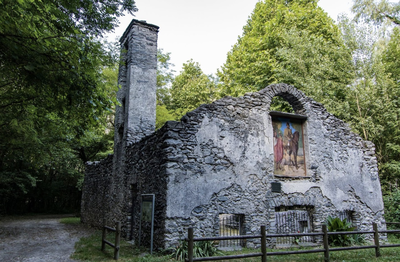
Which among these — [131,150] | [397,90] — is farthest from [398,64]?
[131,150]

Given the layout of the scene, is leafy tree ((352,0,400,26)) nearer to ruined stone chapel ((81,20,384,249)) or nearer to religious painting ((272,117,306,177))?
Result: ruined stone chapel ((81,20,384,249))

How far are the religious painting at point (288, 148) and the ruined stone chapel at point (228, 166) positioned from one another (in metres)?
0.04

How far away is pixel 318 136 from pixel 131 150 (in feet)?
22.3

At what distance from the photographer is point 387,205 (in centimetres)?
Result: 1315

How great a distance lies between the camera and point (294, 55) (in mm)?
15898

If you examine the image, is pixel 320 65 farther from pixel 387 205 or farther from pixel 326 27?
pixel 387 205

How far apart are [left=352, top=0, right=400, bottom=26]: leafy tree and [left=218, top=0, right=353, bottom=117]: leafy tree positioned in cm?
166

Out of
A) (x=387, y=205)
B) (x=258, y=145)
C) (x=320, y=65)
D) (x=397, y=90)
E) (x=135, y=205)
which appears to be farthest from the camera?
(x=320, y=65)

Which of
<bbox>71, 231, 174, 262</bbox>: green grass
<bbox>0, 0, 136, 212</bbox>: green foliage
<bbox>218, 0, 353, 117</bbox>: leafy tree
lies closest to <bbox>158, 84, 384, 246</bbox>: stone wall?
<bbox>71, 231, 174, 262</bbox>: green grass

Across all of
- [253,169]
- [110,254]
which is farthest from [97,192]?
[253,169]

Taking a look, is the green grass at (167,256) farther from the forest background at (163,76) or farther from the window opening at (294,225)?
the forest background at (163,76)

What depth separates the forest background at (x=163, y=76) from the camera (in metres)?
5.01

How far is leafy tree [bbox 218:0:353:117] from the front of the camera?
1527cm

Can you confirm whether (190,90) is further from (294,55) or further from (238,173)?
(238,173)
